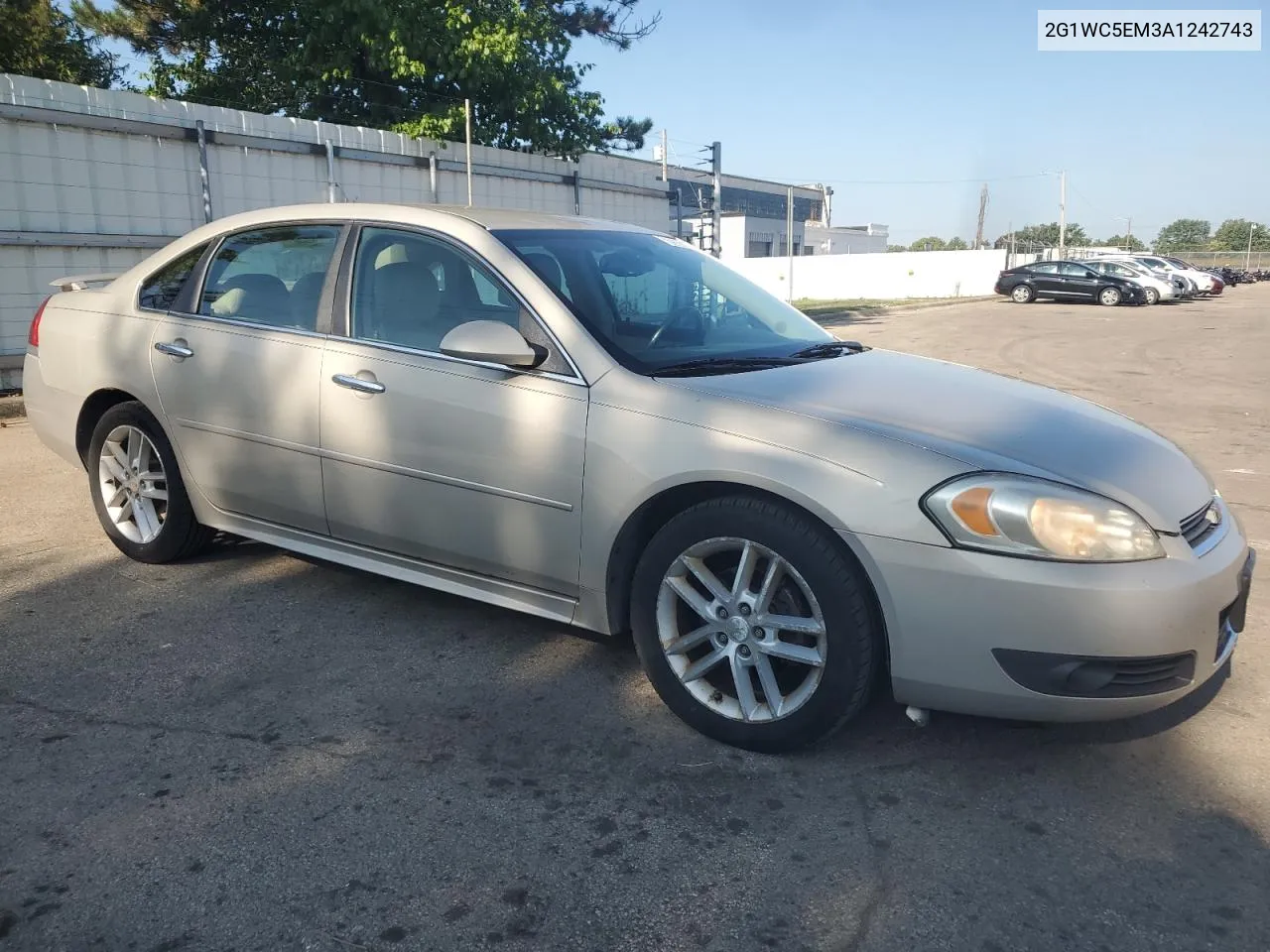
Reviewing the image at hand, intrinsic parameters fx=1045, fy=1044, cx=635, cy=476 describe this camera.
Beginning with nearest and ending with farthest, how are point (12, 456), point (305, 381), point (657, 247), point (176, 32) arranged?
point (305, 381)
point (657, 247)
point (12, 456)
point (176, 32)

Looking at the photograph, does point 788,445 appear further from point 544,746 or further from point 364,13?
point 364,13

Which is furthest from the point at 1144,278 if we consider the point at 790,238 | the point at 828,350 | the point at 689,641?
the point at 689,641

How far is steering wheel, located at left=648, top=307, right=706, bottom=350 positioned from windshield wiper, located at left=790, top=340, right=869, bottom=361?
36 cm

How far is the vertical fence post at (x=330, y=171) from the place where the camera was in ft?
38.3

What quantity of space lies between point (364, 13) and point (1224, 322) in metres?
18.7

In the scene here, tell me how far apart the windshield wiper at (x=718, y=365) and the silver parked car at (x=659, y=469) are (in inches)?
0.7

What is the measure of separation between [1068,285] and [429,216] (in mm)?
32050

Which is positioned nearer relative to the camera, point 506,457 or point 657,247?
point 506,457

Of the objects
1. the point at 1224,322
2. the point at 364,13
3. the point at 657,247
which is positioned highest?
the point at 364,13

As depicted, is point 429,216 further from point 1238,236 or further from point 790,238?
point 1238,236

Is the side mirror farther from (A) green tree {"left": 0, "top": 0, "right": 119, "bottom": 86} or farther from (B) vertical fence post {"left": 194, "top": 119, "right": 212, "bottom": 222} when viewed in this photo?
(A) green tree {"left": 0, "top": 0, "right": 119, "bottom": 86}

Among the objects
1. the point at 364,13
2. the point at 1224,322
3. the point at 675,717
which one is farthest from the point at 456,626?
the point at 1224,322

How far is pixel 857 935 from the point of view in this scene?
2232mm

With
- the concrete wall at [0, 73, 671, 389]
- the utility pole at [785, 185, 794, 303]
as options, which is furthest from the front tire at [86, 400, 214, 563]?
the utility pole at [785, 185, 794, 303]
